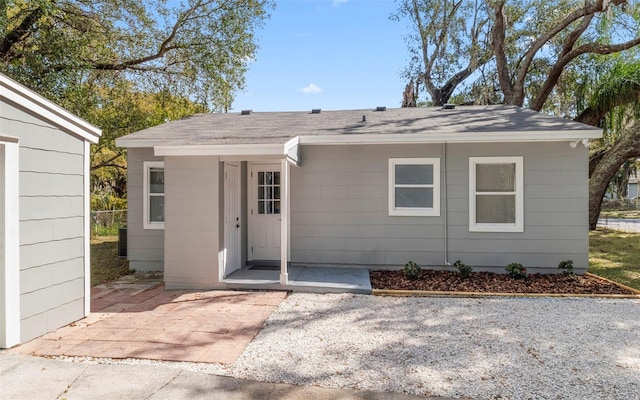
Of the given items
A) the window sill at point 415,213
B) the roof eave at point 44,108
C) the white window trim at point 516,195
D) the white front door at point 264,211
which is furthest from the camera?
the white front door at point 264,211

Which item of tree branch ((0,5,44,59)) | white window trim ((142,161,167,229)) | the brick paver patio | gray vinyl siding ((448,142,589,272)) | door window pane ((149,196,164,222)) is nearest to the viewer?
the brick paver patio

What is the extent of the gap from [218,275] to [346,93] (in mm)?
15184

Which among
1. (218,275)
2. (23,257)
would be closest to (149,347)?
(23,257)

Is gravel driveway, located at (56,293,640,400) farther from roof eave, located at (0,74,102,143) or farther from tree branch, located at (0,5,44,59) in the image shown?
tree branch, located at (0,5,44,59)

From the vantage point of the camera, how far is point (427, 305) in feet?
18.0

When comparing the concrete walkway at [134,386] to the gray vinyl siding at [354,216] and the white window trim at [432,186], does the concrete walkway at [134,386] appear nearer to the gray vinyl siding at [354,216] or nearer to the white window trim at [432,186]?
the gray vinyl siding at [354,216]

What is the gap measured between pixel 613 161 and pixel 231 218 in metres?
12.4

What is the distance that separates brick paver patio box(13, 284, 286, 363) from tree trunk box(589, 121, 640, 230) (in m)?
12.0

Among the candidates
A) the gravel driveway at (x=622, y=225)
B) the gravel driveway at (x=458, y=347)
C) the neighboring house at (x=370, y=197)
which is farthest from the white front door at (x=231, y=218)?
the gravel driveway at (x=622, y=225)

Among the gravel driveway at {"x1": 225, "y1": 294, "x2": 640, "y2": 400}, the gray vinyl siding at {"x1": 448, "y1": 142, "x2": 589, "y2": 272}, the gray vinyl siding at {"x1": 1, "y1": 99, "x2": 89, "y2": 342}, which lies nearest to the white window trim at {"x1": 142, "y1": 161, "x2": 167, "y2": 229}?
the gray vinyl siding at {"x1": 1, "y1": 99, "x2": 89, "y2": 342}

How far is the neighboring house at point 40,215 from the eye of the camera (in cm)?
385

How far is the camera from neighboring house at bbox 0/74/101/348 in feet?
12.6

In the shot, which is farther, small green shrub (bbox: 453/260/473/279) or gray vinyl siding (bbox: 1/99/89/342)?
small green shrub (bbox: 453/260/473/279)

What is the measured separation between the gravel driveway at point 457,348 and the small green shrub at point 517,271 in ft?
3.40
